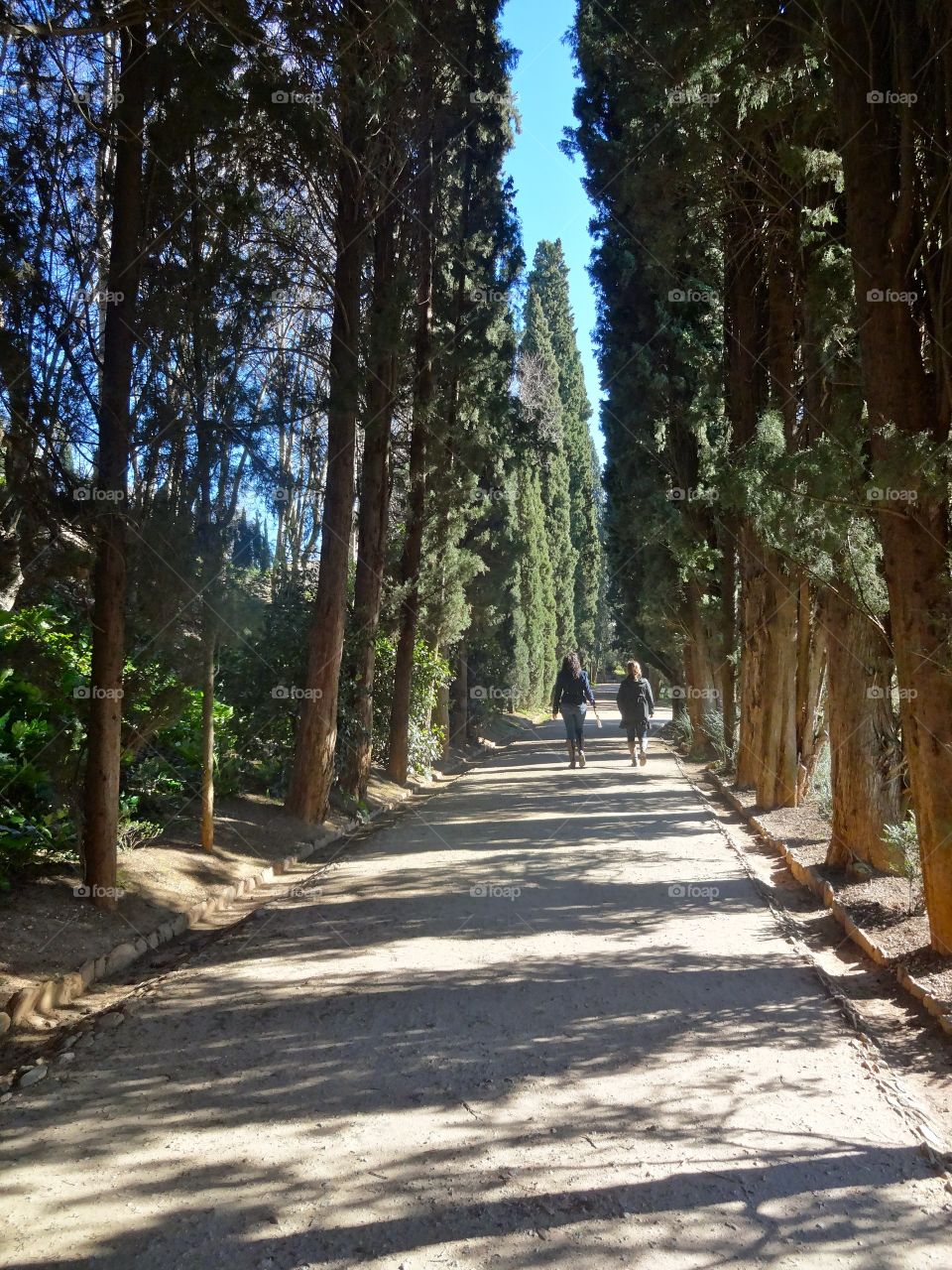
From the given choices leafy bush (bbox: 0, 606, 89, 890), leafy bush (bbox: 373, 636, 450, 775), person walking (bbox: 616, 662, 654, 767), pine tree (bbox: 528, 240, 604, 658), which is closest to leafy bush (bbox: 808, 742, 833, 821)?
person walking (bbox: 616, 662, 654, 767)

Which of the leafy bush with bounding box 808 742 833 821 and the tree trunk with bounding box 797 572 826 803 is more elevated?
the tree trunk with bounding box 797 572 826 803

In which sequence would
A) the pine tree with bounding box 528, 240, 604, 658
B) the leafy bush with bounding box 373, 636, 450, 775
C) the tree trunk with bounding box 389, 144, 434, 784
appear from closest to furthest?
the tree trunk with bounding box 389, 144, 434, 784
the leafy bush with bounding box 373, 636, 450, 775
the pine tree with bounding box 528, 240, 604, 658

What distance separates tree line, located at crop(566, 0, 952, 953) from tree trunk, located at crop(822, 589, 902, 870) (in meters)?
0.02

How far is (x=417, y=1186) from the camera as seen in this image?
3.86m

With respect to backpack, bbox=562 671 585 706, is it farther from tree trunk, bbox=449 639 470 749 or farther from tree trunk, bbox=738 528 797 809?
tree trunk, bbox=449 639 470 749

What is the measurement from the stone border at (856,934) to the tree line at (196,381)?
207 inches

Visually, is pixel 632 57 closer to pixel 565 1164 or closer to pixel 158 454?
pixel 158 454

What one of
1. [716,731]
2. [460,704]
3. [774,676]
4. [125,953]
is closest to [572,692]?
[716,731]

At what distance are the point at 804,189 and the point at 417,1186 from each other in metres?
10.4

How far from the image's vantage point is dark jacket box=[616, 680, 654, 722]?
21120mm

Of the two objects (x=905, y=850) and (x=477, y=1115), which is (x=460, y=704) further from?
(x=477, y=1115)

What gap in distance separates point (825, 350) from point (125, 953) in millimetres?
8065

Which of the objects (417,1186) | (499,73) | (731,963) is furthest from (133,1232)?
(499,73)

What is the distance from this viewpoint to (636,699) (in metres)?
21.2
